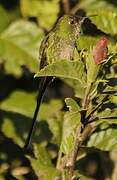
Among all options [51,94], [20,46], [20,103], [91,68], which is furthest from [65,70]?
[51,94]

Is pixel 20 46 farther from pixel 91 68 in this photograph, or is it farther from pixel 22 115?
pixel 91 68

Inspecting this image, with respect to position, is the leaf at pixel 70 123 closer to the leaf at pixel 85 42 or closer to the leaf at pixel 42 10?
the leaf at pixel 85 42

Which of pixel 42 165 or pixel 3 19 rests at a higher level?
pixel 3 19

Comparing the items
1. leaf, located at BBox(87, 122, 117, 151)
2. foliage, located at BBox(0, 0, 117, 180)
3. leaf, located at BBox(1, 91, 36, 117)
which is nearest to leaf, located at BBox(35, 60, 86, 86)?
foliage, located at BBox(0, 0, 117, 180)

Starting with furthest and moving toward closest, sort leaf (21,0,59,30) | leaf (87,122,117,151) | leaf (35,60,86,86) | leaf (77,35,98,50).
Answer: leaf (21,0,59,30) → leaf (87,122,117,151) → leaf (77,35,98,50) → leaf (35,60,86,86)

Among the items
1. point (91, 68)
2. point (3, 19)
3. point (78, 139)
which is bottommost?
point (78, 139)

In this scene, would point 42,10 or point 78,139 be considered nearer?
point 78,139

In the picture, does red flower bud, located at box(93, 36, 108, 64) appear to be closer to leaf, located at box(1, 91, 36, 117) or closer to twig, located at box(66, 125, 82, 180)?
twig, located at box(66, 125, 82, 180)

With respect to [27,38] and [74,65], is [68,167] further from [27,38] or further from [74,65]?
[27,38]
